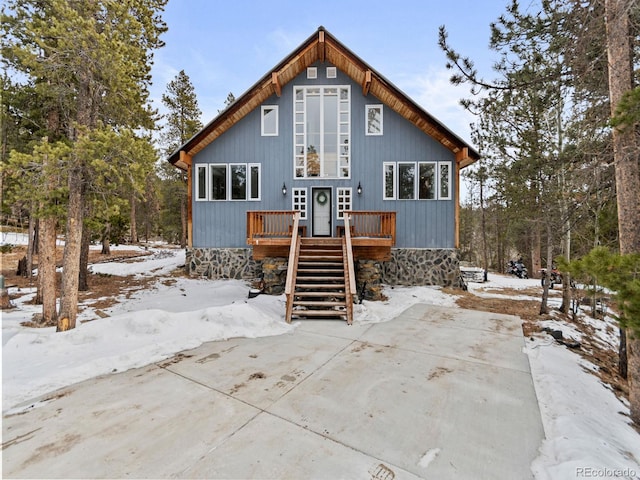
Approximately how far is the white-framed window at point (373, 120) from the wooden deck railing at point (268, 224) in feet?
13.9

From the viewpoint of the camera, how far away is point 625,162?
3256 mm

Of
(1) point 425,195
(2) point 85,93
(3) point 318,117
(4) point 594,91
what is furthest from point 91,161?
(1) point 425,195

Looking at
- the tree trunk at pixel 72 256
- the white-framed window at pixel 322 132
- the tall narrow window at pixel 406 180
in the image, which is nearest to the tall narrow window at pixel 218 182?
the white-framed window at pixel 322 132

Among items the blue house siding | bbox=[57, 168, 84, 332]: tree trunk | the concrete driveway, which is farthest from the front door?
bbox=[57, 168, 84, 332]: tree trunk

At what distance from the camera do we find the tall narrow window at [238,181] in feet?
34.0

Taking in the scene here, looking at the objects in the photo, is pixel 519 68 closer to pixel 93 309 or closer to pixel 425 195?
pixel 425 195

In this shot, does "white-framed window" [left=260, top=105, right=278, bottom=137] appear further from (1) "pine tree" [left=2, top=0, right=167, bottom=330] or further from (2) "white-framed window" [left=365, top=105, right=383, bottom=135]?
(1) "pine tree" [left=2, top=0, right=167, bottom=330]

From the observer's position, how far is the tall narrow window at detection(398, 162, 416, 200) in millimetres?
10031

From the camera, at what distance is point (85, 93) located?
5207 millimetres

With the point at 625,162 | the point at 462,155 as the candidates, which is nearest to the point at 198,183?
the point at 462,155

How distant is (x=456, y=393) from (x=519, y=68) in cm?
571

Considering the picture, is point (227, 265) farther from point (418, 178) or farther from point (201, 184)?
point (418, 178)

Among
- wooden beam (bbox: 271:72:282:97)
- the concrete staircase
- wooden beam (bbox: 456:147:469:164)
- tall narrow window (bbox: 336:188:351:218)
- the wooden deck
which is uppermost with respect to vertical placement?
wooden beam (bbox: 271:72:282:97)

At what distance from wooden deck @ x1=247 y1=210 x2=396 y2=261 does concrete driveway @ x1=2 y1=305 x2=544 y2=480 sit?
3.87 m
